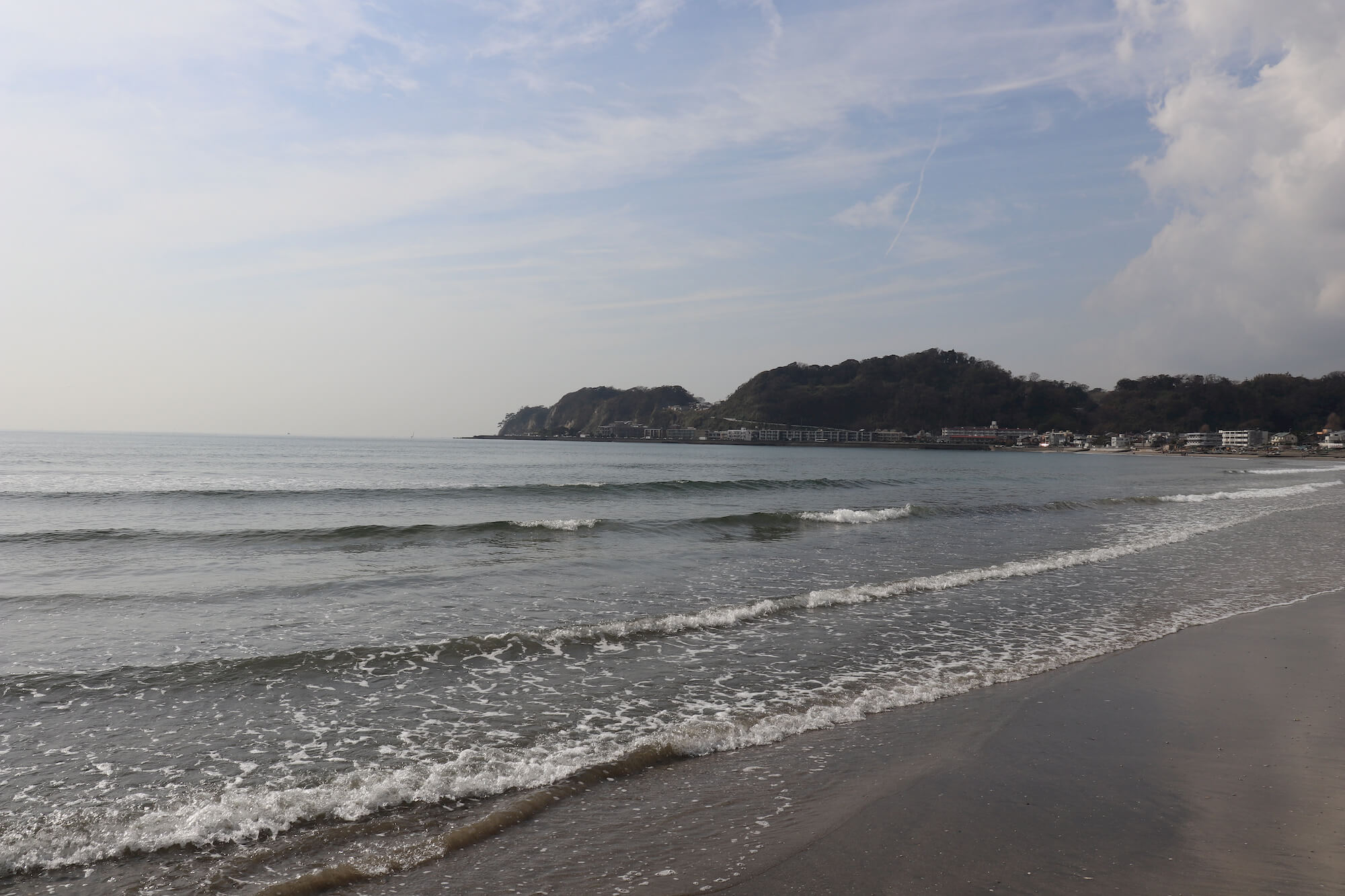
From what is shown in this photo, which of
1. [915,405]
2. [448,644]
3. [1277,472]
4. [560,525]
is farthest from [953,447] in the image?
[448,644]

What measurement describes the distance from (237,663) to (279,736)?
8.15 feet

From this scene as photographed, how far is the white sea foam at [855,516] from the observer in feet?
82.4

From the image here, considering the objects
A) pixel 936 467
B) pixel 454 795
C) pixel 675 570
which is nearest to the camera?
pixel 454 795

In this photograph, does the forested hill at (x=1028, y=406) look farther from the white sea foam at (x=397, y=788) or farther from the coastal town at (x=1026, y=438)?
the white sea foam at (x=397, y=788)

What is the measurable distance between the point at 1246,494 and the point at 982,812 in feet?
152

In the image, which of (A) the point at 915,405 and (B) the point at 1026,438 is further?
(A) the point at 915,405

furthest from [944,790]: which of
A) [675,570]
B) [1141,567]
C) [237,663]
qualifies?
[1141,567]

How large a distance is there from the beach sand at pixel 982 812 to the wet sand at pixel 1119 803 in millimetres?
17

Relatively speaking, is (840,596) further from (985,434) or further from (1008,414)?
Answer: (1008,414)

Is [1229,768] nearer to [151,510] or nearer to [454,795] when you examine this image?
[454,795]

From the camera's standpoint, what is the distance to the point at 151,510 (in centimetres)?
2394

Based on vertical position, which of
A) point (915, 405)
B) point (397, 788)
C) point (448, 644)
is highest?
point (915, 405)

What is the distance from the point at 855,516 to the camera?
2578cm

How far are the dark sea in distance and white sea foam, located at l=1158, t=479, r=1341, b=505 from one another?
475 inches
